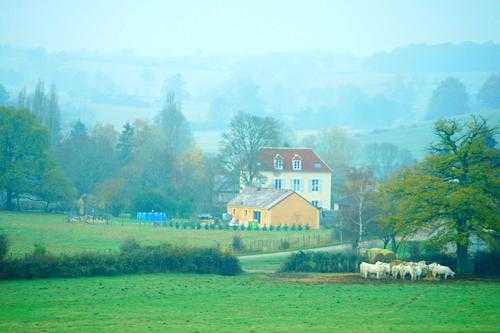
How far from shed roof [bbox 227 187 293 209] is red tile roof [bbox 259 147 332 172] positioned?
846cm

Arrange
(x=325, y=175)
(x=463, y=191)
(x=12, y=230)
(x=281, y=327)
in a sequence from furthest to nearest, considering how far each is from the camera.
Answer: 1. (x=325, y=175)
2. (x=12, y=230)
3. (x=463, y=191)
4. (x=281, y=327)

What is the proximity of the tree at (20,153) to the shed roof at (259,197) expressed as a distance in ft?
62.9

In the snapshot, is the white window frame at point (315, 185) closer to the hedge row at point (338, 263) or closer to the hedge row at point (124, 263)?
the hedge row at point (338, 263)

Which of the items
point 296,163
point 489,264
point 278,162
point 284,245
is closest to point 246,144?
point 278,162

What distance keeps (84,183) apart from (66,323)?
231 ft

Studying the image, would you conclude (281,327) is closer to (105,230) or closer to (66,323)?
(66,323)

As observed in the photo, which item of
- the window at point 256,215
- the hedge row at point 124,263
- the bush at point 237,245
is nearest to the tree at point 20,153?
the window at point 256,215

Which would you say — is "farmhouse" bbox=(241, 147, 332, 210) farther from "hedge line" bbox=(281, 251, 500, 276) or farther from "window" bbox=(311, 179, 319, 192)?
"hedge line" bbox=(281, 251, 500, 276)

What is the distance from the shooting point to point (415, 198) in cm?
5169

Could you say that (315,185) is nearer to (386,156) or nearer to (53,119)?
(53,119)

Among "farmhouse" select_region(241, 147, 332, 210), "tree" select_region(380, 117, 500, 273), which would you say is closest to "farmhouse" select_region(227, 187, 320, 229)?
"farmhouse" select_region(241, 147, 332, 210)

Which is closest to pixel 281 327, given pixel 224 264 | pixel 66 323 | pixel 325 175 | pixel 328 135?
pixel 66 323

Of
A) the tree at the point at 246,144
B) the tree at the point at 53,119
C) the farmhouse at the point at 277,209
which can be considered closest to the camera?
the farmhouse at the point at 277,209

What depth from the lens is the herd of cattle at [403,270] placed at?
49.0 metres
